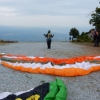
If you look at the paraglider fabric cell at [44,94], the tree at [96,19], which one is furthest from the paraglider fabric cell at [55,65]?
the tree at [96,19]

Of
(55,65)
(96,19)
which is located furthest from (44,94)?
(96,19)

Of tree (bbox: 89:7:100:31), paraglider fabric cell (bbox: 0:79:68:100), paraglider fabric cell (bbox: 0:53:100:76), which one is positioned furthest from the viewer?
tree (bbox: 89:7:100:31)

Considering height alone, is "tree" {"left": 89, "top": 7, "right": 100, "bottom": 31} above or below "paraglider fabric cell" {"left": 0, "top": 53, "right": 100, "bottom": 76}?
above

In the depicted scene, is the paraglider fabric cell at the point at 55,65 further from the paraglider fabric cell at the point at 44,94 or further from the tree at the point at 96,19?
the tree at the point at 96,19

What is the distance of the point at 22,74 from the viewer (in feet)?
32.7

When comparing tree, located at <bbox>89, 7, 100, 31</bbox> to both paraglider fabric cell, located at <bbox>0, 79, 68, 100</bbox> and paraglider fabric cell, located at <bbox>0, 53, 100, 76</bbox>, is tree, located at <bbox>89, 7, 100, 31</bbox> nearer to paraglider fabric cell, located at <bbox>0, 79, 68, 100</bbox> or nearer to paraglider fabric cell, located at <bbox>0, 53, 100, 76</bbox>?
paraglider fabric cell, located at <bbox>0, 53, 100, 76</bbox>

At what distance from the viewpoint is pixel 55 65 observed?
1076 cm

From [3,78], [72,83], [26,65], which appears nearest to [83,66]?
[72,83]

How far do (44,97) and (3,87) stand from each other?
7.28 feet

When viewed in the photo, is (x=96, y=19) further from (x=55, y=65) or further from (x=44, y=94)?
(x=44, y=94)

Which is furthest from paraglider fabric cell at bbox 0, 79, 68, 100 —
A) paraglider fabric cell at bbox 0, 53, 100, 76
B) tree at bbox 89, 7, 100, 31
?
tree at bbox 89, 7, 100, 31

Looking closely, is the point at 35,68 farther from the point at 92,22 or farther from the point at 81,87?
the point at 92,22

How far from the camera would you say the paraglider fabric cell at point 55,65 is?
9.86 meters

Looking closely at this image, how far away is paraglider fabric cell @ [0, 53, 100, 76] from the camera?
986cm
